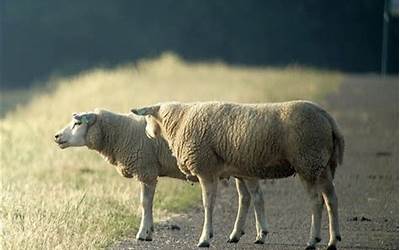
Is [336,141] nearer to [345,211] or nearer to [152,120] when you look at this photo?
[152,120]

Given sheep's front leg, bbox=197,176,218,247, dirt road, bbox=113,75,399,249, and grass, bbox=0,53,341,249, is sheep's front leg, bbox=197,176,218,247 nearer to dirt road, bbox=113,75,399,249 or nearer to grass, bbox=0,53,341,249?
dirt road, bbox=113,75,399,249

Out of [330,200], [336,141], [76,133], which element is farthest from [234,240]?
[76,133]

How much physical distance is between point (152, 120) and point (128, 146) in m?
0.33

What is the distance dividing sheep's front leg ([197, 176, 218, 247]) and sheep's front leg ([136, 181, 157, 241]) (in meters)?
0.52

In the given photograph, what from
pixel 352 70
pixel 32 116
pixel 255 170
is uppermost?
pixel 255 170

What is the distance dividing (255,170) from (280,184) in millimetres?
4946

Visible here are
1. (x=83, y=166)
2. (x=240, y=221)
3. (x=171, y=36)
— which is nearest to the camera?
(x=240, y=221)

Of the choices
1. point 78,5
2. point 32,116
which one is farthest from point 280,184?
point 78,5

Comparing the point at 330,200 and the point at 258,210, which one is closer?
the point at 330,200

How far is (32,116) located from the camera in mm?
24125

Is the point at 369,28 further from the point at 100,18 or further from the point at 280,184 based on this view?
the point at 280,184

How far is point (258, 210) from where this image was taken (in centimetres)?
1121

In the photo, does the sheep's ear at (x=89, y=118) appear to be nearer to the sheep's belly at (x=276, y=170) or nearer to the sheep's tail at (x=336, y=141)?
the sheep's belly at (x=276, y=170)

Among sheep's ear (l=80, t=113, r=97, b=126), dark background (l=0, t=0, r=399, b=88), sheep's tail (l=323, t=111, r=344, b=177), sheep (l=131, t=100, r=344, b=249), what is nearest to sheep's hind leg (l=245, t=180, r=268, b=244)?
sheep (l=131, t=100, r=344, b=249)
